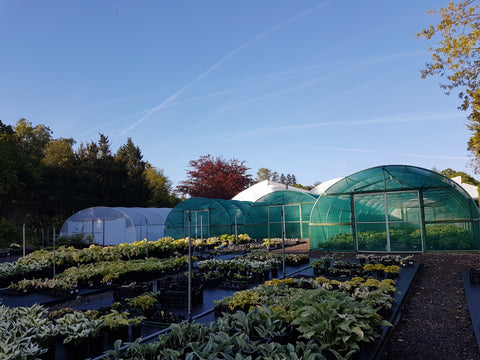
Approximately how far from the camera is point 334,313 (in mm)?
3500

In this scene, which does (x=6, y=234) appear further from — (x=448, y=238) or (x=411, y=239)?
(x=448, y=238)

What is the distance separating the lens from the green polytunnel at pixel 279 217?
1930 cm

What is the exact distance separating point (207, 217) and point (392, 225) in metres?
11.1

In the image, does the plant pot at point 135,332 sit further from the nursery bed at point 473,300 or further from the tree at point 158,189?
the tree at point 158,189

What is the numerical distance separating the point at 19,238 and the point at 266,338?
21845 millimetres

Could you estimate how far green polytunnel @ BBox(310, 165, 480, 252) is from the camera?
12.4m

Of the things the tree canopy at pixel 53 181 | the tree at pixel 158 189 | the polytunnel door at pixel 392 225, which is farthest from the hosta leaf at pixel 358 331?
the tree at pixel 158 189

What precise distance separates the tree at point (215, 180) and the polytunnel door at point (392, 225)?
1968cm

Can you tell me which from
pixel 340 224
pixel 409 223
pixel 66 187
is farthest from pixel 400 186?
pixel 66 187

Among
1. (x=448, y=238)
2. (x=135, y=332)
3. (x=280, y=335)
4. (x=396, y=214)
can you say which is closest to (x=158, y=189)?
(x=396, y=214)

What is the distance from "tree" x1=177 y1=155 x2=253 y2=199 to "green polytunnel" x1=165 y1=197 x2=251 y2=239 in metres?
11.6

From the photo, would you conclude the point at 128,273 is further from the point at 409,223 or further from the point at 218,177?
the point at 218,177

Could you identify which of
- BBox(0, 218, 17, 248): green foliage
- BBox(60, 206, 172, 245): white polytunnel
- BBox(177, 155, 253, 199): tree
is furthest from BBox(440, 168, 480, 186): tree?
BBox(0, 218, 17, 248): green foliage

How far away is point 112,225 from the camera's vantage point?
69.2 feet
